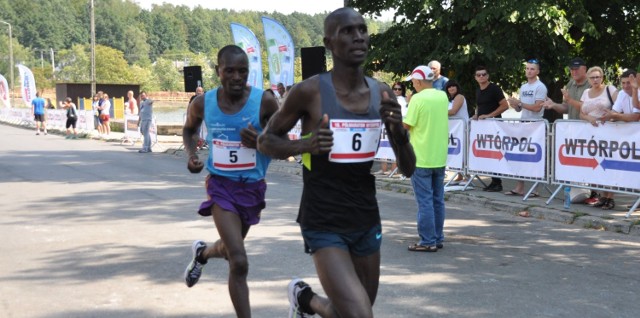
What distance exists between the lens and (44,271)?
753cm

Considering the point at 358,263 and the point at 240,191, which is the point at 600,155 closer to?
the point at 240,191

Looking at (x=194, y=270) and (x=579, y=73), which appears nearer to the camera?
(x=194, y=270)

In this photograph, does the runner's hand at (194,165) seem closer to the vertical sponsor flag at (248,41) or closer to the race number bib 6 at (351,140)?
the race number bib 6 at (351,140)

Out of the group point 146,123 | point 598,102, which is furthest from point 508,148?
point 146,123

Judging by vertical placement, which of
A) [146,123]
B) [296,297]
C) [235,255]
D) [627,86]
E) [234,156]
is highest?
[627,86]

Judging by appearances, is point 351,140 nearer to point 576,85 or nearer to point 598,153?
point 598,153

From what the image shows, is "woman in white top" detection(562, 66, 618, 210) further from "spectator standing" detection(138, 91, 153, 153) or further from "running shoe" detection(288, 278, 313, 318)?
"spectator standing" detection(138, 91, 153, 153)

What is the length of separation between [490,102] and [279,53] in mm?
12403

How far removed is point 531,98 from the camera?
1251 cm

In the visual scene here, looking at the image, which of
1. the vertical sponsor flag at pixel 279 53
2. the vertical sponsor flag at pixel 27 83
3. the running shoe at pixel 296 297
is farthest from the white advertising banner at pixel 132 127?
the running shoe at pixel 296 297

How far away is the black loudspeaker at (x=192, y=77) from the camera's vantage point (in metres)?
24.7

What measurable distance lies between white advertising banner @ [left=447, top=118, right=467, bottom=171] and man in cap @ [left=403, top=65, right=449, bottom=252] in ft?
16.0

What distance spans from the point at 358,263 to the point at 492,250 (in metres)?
4.67

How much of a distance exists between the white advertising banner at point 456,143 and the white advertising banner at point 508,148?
18cm
